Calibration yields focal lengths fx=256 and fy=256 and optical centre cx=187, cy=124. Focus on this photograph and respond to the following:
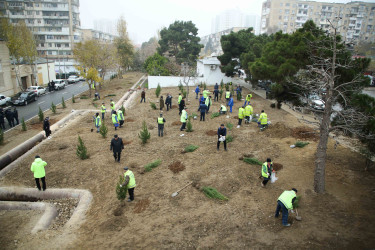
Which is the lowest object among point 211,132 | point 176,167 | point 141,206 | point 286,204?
point 141,206

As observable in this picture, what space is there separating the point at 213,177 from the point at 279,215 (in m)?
3.08

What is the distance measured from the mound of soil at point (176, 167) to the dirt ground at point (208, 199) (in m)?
0.18

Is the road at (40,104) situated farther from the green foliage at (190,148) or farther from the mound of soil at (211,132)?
the mound of soil at (211,132)

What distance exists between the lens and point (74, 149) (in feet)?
45.0

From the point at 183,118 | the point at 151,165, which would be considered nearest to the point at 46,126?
the point at 183,118

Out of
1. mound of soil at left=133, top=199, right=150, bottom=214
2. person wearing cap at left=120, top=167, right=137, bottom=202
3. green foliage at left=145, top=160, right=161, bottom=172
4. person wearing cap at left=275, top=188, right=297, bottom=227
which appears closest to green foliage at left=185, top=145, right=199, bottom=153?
green foliage at left=145, top=160, right=161, bottom=172

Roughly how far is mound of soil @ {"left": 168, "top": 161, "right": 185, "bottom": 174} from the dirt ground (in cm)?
18

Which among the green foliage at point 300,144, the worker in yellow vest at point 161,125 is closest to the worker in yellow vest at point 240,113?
the green foliage at point 300,144

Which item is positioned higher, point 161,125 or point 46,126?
point 161,125

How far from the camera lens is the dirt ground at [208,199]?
6.87 metres

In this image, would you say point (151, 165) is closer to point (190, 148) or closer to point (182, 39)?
point (190, 148)

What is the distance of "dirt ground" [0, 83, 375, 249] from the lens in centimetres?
687

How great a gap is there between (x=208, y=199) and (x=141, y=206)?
7.51ft

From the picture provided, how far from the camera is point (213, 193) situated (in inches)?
348
